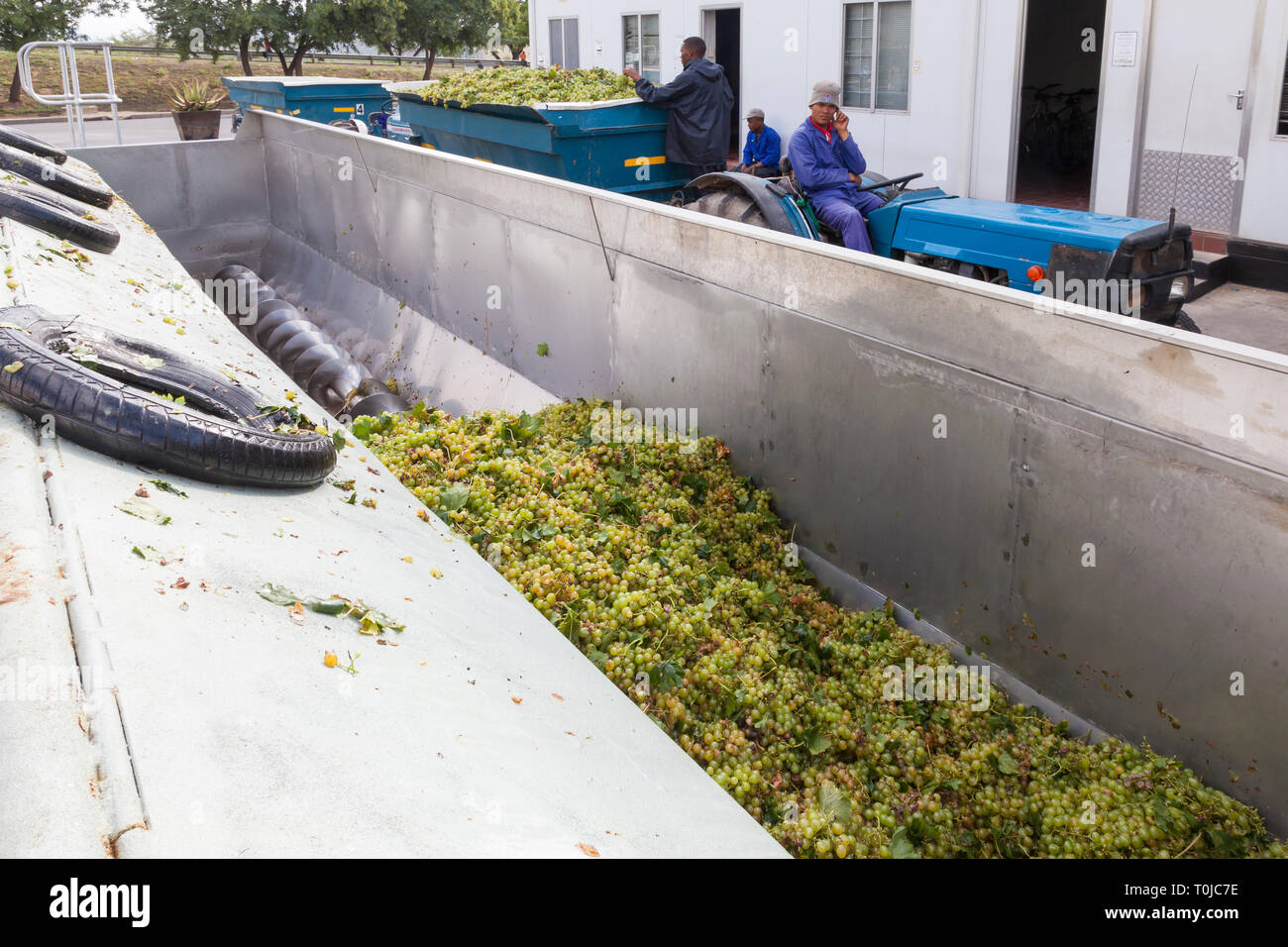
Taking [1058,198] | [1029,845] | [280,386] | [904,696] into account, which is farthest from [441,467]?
[1058,198]

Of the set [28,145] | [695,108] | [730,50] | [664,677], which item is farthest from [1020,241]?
[730,50]

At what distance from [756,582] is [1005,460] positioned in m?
1.41

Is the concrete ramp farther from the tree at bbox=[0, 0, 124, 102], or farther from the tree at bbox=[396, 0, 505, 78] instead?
the tree at bbox=[396, 0, 505, 78]

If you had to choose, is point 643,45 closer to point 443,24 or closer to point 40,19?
point 40,19

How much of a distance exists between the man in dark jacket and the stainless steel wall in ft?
17.1

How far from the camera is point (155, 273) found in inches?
278

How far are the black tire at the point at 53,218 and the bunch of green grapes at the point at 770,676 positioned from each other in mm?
3078

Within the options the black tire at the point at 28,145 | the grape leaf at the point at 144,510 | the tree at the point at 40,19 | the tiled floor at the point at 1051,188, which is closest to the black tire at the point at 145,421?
the grape leaf at the point at 144,510

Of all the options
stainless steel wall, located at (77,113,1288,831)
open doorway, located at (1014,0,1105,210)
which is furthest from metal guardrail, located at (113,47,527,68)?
stainless steel wall, located at (77,113,1288,831)

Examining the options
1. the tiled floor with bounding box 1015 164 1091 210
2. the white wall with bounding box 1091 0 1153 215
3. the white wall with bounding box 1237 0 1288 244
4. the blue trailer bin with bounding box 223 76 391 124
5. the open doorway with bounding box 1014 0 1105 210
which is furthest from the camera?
the blue trailer bin with bounding box 223 76 391 124

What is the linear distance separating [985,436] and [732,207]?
4.05 meters

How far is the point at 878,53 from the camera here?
12.8 meters

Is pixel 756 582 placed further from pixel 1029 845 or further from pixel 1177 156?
pixel 1177 156

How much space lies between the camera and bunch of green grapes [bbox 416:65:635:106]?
12164 mm
